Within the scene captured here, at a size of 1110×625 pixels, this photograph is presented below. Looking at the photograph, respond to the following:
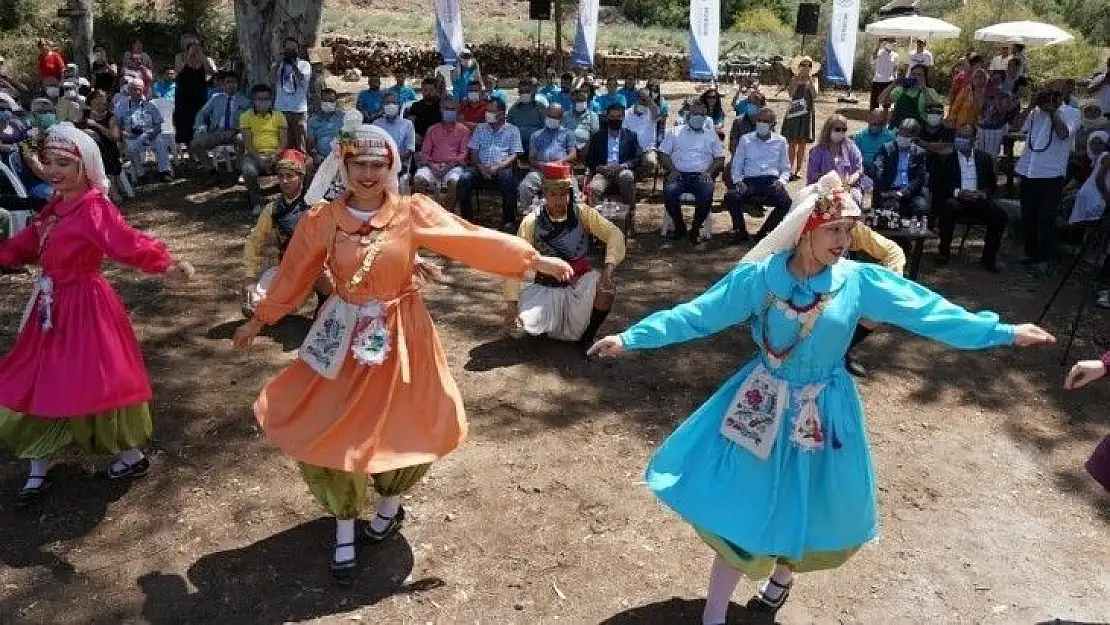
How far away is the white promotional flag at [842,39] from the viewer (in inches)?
620

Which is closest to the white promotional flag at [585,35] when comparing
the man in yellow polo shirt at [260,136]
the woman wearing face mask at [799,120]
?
the woman wearing face mask at [799,120]

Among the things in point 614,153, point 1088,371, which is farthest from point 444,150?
point 1088,371

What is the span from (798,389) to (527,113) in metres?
9.58

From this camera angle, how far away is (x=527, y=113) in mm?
12805

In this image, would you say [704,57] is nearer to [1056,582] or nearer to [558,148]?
[558,148]

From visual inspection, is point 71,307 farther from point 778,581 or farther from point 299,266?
point 778,581

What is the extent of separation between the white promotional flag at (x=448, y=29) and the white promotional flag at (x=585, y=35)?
2.09 meters

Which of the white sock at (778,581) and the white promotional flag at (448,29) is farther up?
the white promotional flag at (448,29)

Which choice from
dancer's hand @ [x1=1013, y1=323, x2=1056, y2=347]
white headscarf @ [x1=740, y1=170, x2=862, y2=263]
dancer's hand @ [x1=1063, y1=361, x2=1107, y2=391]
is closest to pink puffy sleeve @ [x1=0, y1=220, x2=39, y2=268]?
white headscarf @ [x1=740, y1=170, x2=862, y2=263]

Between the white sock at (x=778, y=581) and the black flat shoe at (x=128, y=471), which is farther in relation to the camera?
the black flat shoe at (x=128, y=471)

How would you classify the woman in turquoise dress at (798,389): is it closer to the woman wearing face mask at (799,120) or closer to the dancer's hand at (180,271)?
the dancer's hand at (180,271)

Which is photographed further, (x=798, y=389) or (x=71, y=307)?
(x=71, y=307)

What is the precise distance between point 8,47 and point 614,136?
17.5 meters

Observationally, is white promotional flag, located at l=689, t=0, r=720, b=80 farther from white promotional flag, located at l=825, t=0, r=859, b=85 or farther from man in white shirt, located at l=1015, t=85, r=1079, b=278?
man in white shirt, located at l=1015, t=85, r=1079, b=278
